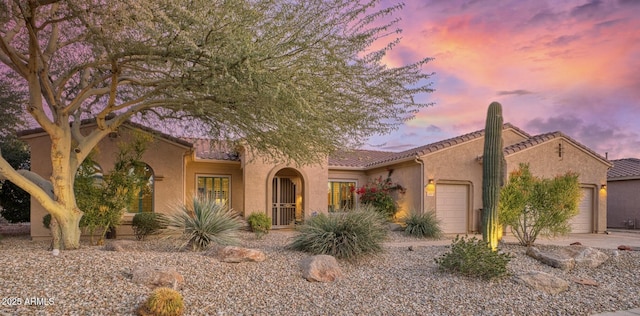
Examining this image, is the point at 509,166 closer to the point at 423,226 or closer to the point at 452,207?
the point at 452,207

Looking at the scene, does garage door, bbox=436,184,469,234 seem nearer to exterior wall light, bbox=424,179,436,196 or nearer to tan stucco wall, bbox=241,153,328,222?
exterior wall light, bbox=424,179,436,196

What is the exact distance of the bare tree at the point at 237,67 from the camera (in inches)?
250

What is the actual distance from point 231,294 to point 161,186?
8.63 m

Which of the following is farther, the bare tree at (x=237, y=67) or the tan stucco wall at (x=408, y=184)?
the tan stucco wall at (x=408, y=184)

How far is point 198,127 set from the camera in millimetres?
10938

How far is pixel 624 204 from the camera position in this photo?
20.3m

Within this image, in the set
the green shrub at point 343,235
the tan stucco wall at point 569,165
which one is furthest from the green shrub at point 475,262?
the tan stucco wall at point 569,165

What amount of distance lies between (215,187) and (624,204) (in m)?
20.5

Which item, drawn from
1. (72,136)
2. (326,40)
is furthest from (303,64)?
(72,136)

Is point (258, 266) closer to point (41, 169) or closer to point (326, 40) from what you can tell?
point (326, 40)

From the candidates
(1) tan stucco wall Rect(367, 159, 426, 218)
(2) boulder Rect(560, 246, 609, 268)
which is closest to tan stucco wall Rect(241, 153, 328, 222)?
(1) tan stucco wall Rect(367, 159, 426, 218)

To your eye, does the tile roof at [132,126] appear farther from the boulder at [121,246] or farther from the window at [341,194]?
the window at [341,194]

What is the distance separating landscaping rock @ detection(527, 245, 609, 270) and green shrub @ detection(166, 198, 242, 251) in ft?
22.6

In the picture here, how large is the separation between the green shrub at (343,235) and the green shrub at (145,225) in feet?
16.4
